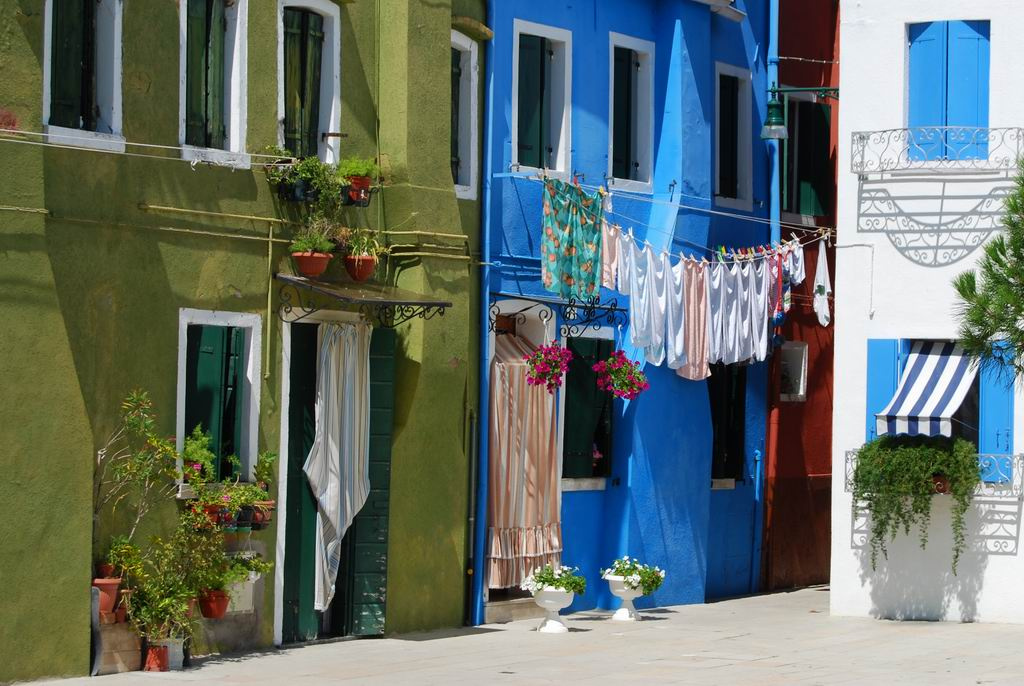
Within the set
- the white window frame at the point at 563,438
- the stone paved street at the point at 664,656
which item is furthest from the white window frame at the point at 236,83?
the white window frame at the point at 563,438

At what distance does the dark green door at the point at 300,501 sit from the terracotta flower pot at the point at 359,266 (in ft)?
2.11

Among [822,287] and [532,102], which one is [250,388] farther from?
[822,287]

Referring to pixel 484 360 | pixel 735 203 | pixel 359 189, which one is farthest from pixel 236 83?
pixel 735 203

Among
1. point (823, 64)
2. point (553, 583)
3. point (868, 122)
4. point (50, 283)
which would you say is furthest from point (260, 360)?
point (823, 64)

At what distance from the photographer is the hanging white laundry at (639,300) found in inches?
804

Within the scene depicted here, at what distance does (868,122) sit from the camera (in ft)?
67.9

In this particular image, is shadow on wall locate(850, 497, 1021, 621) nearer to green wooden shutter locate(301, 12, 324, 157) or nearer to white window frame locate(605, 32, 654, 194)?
white window frame locate(605, 32, 654, 194)

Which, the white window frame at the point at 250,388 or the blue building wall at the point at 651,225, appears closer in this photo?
the white window frame at the point at 250,388

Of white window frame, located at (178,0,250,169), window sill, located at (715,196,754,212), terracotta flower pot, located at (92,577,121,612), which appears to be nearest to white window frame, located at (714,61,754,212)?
window sill, located at (715,196,754,212)

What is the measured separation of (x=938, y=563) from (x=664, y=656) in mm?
4375

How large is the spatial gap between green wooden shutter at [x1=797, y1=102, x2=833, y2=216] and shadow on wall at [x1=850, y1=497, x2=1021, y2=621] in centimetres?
604

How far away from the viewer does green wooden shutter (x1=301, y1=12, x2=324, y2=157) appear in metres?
17.7

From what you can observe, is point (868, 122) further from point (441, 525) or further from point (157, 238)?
point (157, 238)

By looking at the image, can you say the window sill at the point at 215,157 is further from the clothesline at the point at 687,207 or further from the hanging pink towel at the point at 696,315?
the hanging pink towel at the point at 696,315
